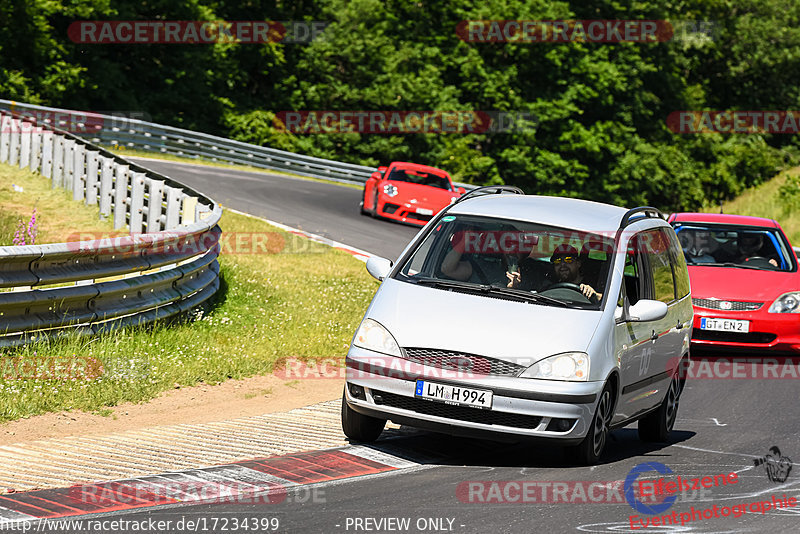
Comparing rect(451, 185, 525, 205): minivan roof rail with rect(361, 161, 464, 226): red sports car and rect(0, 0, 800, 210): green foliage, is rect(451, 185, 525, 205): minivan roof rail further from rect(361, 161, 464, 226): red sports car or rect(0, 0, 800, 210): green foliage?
rect(0, 0, 800, 210): green foliage

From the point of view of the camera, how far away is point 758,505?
671cm

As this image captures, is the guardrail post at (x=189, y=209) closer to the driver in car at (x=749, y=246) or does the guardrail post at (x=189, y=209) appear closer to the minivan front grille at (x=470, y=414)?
the driver in car at (x=749, y=246)

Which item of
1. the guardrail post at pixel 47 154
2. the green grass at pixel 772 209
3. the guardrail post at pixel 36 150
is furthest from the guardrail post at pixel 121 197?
the green grass at pixel 772 209

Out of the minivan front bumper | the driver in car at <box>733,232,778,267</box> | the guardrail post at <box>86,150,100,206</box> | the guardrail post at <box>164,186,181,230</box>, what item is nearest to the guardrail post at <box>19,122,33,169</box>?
the guardrail post at <box>86,150,100,206</box>

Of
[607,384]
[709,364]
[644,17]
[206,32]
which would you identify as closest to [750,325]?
[709,364]

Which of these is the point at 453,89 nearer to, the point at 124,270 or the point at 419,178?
the point at 419,178

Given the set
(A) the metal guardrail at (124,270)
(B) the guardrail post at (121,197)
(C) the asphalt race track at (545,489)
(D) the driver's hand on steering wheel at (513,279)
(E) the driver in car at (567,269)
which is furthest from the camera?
(B) the guardrail post at (121,197)

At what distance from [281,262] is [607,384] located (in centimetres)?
1126

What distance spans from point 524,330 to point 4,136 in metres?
19.7

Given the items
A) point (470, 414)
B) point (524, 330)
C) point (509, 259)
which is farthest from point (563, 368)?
point (509, 259)

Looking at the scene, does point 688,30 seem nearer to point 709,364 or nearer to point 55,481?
point 709,364

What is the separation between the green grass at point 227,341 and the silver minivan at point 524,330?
7.67 ft

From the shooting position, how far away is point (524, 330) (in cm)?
736

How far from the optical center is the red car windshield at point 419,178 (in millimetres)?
26703
